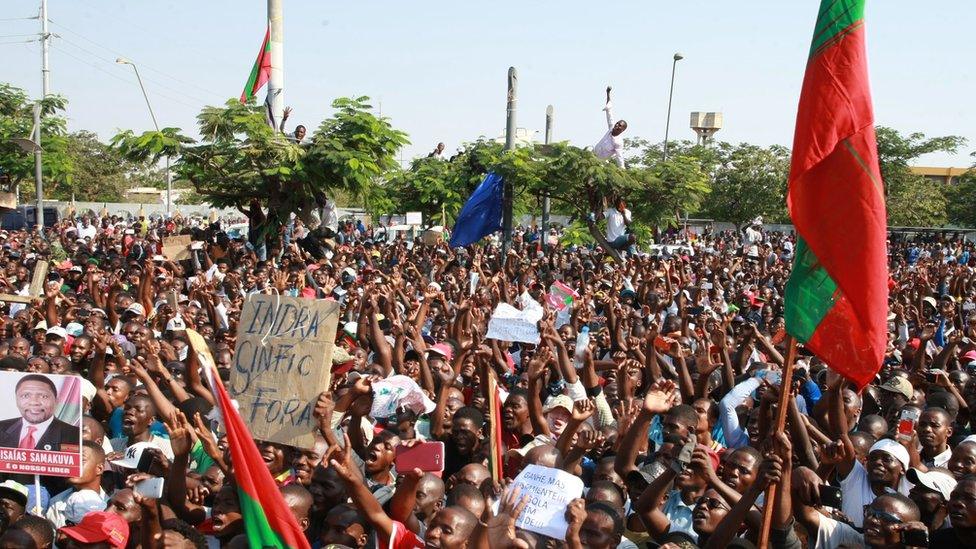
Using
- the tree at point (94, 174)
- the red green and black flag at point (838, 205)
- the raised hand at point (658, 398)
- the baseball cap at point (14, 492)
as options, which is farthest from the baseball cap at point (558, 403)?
the tree at point (94, 174)

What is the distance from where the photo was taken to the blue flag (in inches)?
705

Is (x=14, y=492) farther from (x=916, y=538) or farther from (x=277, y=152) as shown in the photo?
(x=277, y=152)

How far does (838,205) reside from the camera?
4207mm

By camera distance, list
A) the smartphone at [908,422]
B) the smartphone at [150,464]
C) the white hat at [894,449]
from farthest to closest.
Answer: the smartphone at [908,422] → the smartphone at [150,464] → the white hat at [894,449]

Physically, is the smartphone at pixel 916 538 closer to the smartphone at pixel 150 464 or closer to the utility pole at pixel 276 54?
the smartphone at pixel 150 464

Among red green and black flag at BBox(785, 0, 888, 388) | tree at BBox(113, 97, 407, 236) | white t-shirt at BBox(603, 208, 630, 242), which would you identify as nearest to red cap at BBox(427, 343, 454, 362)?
red green and black flag at BBox(785, 0, 888, 388)

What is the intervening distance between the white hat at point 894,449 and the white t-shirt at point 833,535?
667 millimetres

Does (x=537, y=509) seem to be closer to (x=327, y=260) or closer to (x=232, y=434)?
(x=232, y=434)

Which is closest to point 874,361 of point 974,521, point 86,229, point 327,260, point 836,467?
point 974,521

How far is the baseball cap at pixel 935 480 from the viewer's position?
469 cm

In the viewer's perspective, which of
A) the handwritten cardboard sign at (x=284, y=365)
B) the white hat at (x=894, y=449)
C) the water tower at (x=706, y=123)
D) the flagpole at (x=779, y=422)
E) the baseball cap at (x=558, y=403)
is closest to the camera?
the flagpole at (x=779, y=422)

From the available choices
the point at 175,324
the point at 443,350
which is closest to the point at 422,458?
the point at 443,350

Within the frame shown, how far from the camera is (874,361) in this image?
163 inches

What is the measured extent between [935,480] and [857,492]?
1.37 ft
